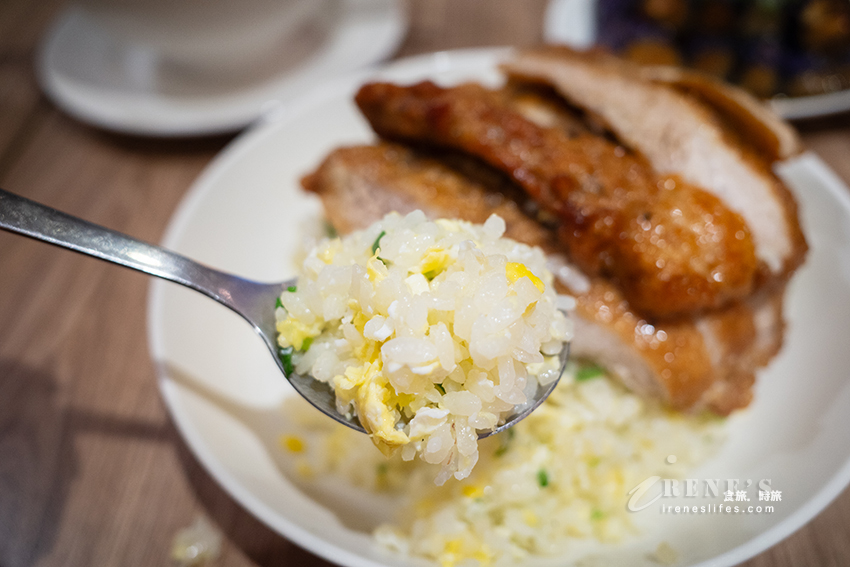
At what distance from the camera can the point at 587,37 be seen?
129 inches

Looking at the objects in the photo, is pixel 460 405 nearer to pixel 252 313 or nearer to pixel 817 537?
pixel 252 313

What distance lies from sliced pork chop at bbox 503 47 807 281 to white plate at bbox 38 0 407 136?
147 centimetres

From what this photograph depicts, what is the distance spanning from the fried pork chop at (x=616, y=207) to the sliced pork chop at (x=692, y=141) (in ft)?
0.31

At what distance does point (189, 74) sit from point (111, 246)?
2.28 metres

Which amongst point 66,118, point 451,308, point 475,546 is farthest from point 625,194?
point 66,118

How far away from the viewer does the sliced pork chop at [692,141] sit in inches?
74.4

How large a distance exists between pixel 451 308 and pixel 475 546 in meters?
0.83

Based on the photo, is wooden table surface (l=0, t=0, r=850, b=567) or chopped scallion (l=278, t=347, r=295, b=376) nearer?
chopped scallion (l=278, t=347, r=295, b=376)

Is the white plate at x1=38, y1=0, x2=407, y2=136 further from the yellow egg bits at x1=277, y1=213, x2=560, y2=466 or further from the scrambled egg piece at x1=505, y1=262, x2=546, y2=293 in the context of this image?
the scrambled egg piece at x1=505, y1=262, x2=546, y2=293

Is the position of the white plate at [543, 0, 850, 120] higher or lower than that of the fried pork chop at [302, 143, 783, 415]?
higher

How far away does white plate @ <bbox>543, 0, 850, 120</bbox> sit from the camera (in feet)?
9.00

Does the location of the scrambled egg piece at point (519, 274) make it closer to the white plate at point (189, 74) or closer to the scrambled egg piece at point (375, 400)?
the scrambled egg piece at point (375, 400)

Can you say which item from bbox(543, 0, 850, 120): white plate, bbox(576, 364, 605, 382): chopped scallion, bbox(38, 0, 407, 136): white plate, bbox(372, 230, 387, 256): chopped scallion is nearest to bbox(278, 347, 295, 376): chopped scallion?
bbox(372, 230, 387, 256): chopped scallion

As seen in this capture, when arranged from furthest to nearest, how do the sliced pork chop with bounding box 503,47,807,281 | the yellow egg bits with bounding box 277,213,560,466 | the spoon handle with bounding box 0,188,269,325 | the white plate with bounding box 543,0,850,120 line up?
the white plate with bounding box 543,0,850,120 → the sliced pork chop with bounding box 503,47,807,281 → the spoon handle with bounding box 0,188,269,325 → the yellow egg bits with bounding box 277,213,560,466
